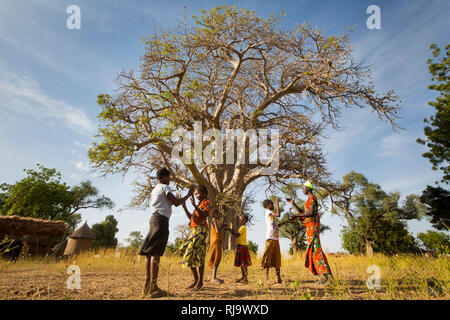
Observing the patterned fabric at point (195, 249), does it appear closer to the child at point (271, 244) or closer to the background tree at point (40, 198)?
the child at point (271, 244)

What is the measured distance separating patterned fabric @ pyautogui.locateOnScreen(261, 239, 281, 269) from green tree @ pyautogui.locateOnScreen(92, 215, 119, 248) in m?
33.5

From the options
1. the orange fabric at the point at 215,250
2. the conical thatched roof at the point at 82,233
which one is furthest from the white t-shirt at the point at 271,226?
the conical thatched roof at the point at 82,233

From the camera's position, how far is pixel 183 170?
10.9 m

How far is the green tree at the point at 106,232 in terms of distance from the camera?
32.1 meters

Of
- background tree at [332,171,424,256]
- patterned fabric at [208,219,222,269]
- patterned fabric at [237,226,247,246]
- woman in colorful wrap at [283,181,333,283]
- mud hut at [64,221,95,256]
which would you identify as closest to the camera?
woman in colorful wrap at [283,181,333,283]

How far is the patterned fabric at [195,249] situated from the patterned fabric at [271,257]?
140 centimetres

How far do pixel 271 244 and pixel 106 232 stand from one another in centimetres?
3467

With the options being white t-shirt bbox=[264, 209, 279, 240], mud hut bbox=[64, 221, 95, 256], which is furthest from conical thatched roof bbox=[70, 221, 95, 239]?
white t-shirt bbox=[264, 209, 279, 240]

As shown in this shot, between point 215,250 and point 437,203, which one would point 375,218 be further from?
A: point 215,250

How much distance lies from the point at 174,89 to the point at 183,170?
12.3ft

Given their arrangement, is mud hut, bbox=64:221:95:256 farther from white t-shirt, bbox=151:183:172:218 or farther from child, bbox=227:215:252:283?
white t-shirt, bbox=151:183:172:218

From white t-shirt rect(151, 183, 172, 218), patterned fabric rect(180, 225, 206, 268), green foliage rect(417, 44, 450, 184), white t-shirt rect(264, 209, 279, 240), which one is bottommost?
patterned fabric rect(180, 225, 206, 268)

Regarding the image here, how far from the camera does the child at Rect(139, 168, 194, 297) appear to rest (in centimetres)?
336

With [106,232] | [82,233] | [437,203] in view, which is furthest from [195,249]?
[106,232]
